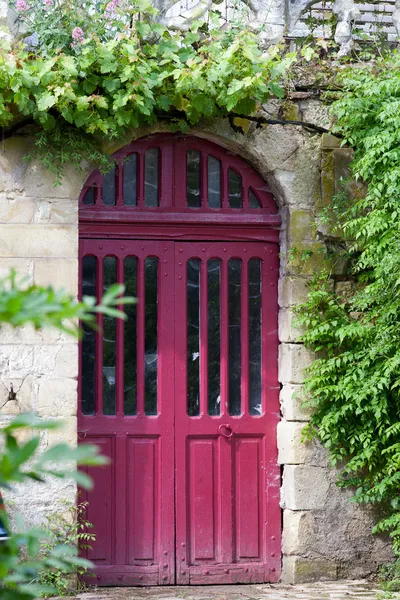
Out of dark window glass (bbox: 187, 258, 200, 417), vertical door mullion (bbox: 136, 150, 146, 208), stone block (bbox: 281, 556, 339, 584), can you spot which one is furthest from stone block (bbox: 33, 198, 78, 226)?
stone block (bbox: 281, 556, 339, 584)

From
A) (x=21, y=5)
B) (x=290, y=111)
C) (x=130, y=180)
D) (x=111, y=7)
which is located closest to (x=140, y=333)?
(x=130, y=180)

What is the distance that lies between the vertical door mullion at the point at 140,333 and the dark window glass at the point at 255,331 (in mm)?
736

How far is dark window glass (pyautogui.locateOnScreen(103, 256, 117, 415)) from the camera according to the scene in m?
6.20

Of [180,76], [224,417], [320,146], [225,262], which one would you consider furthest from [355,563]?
[180,76]

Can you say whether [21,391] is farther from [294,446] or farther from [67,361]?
[294,446]

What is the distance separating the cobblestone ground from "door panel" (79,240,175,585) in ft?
0.62

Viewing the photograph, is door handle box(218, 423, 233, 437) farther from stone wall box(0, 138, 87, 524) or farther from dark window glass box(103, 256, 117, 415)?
stone wall box(0, 138, 87, 524)

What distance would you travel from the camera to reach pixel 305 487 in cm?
614

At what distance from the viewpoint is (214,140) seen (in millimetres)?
6340

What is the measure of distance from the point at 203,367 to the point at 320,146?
1.67 metres

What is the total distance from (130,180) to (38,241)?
768 millimetres

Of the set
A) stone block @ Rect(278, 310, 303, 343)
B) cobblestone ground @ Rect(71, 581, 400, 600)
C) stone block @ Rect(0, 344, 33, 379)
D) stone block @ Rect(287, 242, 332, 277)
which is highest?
stone block @ Rect(287, 242, 332, 277)

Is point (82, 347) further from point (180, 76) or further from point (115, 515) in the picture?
point (180, 76)

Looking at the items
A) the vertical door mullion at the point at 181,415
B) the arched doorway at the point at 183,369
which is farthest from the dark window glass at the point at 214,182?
the vertical door mullion at the point at 181,415
